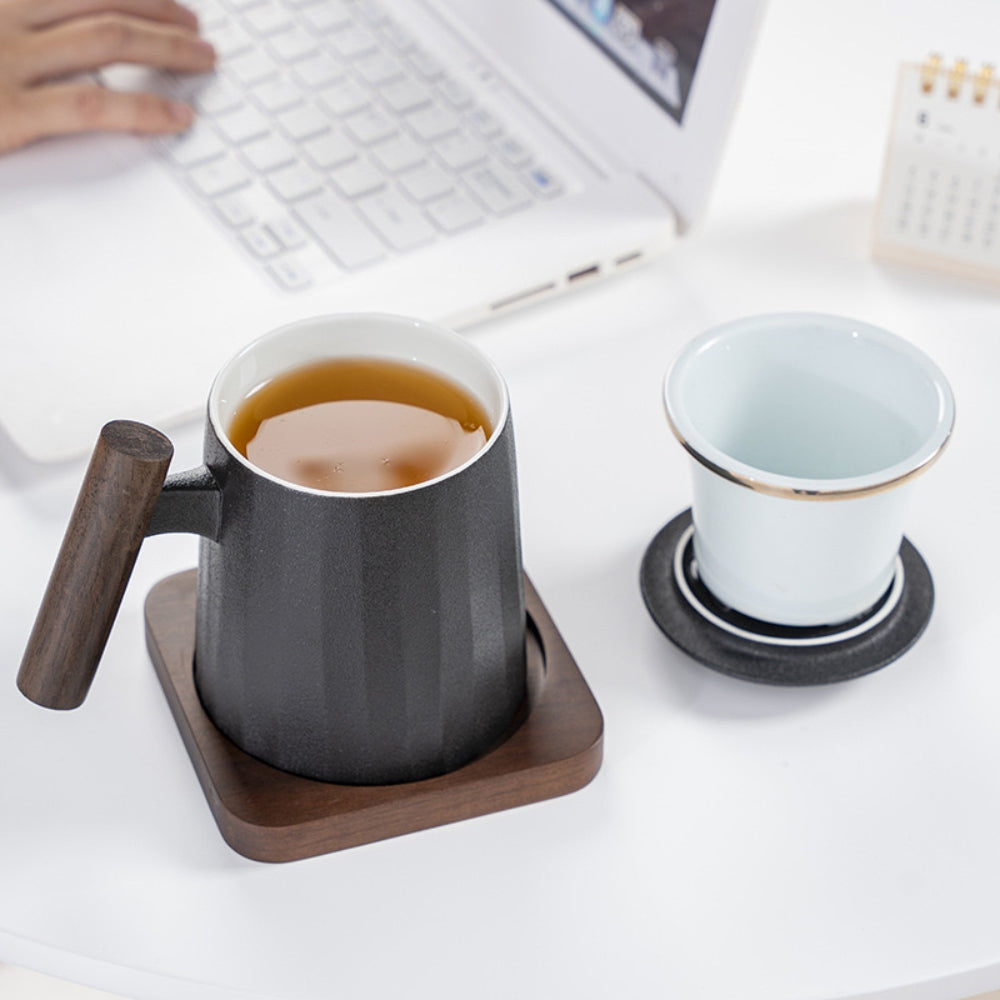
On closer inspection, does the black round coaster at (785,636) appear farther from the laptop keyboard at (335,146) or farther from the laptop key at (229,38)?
the laptop key at (229,38)

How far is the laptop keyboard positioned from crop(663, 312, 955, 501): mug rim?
0.82 ft

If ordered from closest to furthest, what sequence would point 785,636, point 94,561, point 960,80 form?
point 94,561, point 785,636, point 960,80

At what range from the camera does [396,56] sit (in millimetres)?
941

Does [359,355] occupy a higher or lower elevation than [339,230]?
higher

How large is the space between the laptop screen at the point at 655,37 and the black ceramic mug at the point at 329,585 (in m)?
0.32

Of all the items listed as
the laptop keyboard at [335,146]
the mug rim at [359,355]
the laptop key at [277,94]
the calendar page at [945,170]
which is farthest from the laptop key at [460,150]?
the mug rim at [359,355]

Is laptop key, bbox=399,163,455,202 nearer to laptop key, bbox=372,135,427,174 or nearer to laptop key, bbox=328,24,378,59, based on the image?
laptop key, bbox=372,135,427,174

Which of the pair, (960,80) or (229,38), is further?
(229,38)

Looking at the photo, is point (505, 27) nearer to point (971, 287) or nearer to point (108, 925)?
point (971, 287)

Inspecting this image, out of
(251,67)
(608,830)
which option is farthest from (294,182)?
(608,830)

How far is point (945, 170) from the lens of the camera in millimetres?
817

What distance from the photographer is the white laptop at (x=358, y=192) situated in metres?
0.77

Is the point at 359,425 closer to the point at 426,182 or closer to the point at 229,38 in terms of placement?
the point at 426,182

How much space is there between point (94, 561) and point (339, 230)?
0.37m
